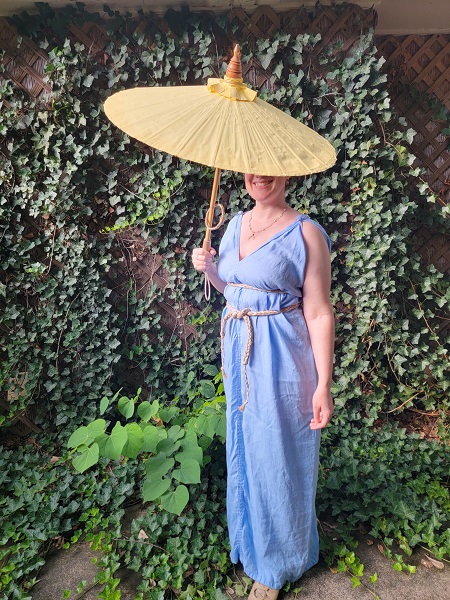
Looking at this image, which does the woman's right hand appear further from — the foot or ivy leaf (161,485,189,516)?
the foot

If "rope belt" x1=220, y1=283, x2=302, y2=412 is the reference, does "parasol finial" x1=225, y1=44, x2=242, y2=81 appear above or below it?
above

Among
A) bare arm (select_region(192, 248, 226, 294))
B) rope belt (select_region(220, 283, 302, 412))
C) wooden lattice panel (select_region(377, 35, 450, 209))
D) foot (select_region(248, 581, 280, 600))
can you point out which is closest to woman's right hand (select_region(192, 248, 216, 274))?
bare arm (select_region(192, 248, 226, 294))

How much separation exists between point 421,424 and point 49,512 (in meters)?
2.70

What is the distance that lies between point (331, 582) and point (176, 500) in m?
0.86

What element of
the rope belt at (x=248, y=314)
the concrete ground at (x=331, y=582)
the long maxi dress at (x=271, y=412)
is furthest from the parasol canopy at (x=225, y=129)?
the concrete ground at (x=331, y=582)

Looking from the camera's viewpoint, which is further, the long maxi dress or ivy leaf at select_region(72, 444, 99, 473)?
ivy leaf at select_region(72, 444, 99, 473)

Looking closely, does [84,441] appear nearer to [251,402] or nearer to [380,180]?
[251,402]

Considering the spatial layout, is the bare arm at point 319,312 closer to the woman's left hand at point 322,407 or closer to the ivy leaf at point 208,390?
the woman's left hand at point 322,407

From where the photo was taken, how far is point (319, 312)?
1.50m

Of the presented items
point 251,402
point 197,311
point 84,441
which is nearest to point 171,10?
point 197,311

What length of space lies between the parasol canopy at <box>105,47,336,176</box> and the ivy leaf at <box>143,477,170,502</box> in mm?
1531

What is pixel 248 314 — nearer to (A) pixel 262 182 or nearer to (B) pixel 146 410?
(A) pixel 262 182

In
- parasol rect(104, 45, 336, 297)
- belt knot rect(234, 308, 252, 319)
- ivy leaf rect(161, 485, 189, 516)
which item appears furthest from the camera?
ivy leaf rect(161, 485, 189, 516)

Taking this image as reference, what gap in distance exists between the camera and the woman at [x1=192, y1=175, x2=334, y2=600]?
57.7 inches
